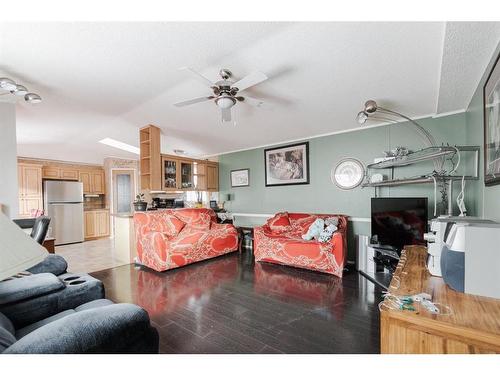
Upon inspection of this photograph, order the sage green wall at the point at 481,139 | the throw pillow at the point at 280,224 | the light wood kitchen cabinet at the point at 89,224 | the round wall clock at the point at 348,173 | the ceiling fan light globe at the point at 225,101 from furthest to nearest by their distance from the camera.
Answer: the light wood kitchen cabinet at the point at 89,224
the throw pillow at the point at 280,224
the round wall clock at the point at 348,173
the ceiling fan light globe at the point at 225,101
the sage green wall at the point at 481,139

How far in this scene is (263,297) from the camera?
8.57ft

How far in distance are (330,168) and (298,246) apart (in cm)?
156

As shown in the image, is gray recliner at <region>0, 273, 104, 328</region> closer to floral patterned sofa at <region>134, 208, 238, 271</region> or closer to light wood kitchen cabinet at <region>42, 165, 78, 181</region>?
floral patterned sofa at <region>134, 208, 238, 271</region>

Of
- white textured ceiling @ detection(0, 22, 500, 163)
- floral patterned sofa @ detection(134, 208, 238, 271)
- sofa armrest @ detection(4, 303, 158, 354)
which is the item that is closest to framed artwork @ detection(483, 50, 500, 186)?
white textured ceiling @ detection(0, 22, 500, 163)

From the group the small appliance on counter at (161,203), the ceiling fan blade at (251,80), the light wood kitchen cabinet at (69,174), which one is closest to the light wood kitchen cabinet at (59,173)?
the light wood kitchen cabinet at (69,174)

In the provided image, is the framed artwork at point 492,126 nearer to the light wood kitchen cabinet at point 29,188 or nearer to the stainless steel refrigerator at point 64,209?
the stainless steel refrigerator at point 64,209

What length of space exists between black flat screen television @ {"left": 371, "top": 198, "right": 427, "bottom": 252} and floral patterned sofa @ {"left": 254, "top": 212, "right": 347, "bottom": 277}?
20.3 inches

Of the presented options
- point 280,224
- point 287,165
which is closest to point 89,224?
point 280,224

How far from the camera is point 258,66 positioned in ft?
7.88

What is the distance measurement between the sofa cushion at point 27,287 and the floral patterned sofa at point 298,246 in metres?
2.83

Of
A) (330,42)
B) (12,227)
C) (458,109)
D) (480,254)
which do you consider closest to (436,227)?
(480,254)

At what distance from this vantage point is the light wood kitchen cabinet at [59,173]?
578 cm
